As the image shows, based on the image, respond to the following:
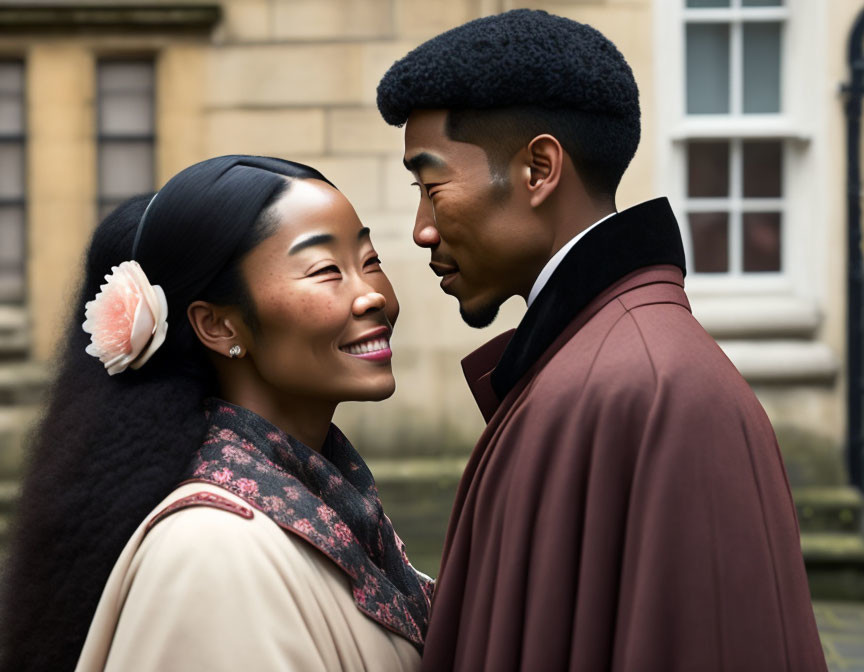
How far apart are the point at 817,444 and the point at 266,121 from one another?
354 centimetres

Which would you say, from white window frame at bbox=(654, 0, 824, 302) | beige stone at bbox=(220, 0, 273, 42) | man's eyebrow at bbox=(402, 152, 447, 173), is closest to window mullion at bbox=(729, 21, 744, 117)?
white window frame at bbox=(654, 0, 824, 302)

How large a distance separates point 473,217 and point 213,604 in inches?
30.6

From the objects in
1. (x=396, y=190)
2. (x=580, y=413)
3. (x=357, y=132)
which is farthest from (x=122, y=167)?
(x=580, y=413)

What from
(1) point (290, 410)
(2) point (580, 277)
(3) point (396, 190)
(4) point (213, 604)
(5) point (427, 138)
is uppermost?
(3) point (396, 190)

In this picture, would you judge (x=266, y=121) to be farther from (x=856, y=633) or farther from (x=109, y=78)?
(x=856, y=633)

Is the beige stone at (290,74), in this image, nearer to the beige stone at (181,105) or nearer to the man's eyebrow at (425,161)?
the beige stone at (181,105)

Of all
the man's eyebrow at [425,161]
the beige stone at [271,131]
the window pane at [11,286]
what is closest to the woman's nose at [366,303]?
the man's eyebrow at [425,161]

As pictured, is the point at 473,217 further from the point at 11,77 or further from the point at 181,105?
the point at 11,77

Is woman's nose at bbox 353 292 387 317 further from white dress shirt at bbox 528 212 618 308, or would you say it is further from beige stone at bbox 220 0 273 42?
beige stone at bbox 220 0 273 42

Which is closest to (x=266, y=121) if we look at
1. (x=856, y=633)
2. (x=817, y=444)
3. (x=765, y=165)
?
(x=765, y=165)

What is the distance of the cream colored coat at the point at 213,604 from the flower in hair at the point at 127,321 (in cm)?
25

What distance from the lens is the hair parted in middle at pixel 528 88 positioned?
1935 mm

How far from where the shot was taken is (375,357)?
6.75ft

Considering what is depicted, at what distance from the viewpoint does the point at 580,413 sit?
1733 millimetres
